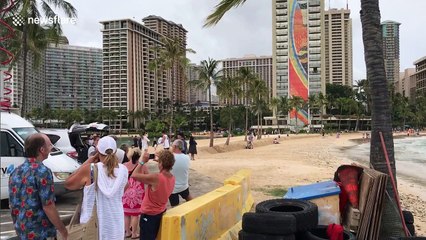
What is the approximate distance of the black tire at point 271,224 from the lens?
4.54 meters

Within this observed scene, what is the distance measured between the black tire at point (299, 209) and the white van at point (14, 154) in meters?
5.11

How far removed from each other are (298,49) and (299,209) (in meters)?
118

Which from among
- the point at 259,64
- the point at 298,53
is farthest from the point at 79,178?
the point at 259,64

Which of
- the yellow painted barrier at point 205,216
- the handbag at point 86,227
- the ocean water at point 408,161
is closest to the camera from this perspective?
the handbag at point 86,227

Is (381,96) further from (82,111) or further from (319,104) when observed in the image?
(82,111)

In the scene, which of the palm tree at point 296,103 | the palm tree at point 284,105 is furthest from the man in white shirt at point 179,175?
the palm tree at point 284,105

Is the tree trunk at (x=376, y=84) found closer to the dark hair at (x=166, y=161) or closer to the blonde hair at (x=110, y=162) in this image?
the dark hair at (x=166, y=161)

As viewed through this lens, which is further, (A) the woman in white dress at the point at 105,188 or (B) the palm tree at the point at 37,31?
(B) the palm tree at the point at 37,31

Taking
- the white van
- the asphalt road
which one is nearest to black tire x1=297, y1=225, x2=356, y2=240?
the asphalt road

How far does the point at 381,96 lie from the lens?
6027 mm

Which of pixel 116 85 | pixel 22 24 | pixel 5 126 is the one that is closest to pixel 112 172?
pixel 5 126

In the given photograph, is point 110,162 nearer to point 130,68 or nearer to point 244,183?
point 244,183

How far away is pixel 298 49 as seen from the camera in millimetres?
119375

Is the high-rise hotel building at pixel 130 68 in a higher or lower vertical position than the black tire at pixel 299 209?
higher
